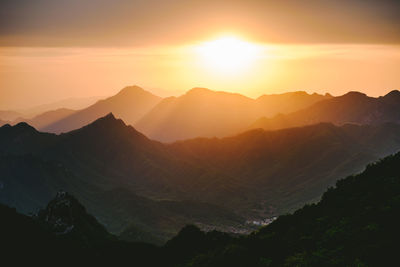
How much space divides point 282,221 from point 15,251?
3550 centimetres

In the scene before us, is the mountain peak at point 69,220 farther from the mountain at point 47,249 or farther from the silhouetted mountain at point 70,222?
the mountain at point 47,249

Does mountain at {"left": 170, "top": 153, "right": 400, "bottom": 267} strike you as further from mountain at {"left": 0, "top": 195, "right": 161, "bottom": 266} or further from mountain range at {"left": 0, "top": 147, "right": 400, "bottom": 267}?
mountain at {"left": 0, "top": 195, "right": 161, "bottom": 266}

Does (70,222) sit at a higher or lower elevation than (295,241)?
lower

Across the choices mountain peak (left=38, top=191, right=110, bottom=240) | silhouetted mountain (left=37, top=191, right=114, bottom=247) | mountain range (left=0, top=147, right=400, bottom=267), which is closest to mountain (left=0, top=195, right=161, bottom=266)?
mountain range (left=0, top=147, right=400, bottom=267)

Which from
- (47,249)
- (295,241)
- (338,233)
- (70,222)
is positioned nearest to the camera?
(338,233)

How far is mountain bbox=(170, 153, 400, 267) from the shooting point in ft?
112

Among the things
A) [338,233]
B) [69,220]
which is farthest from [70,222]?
[338,233]

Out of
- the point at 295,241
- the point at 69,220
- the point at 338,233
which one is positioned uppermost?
the point at 338,233

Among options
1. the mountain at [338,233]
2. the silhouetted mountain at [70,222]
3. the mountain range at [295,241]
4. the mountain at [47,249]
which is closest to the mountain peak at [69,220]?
the silhouetted mountain at [70,222]

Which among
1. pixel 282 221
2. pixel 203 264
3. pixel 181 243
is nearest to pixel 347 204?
pixel 282 221

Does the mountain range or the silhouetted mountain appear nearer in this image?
the mountain range

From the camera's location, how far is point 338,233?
130ft

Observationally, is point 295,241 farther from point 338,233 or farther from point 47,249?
point 47,249

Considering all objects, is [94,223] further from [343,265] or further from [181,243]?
[343,265]
